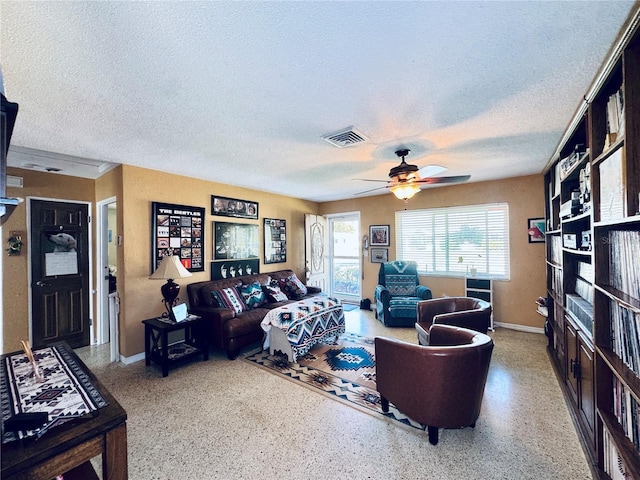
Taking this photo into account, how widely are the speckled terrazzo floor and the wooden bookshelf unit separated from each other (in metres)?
0.30

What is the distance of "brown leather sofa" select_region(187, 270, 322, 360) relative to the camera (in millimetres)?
3525

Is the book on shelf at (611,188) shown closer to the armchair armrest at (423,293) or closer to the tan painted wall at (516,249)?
the tan painted wall at (516,249)

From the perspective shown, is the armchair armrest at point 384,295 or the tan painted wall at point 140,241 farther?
the armchair armrest at point 384,295

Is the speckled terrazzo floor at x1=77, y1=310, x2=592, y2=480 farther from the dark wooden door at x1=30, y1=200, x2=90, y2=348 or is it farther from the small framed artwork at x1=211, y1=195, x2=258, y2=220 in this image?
the small framed artwork at x1=211, y1=195, x2=258, y2=220

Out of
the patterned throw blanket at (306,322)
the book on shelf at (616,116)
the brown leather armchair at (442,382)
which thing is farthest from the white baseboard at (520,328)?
the book on shelf at (616,116)

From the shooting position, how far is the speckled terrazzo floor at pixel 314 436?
1.84 m

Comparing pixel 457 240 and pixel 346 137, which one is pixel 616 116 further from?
pixel 457 240

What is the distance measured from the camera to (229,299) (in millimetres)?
3959

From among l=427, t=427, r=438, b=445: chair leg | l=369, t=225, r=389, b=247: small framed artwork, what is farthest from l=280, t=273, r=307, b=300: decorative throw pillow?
l=427, t=427, r=438, b=445: chair leg

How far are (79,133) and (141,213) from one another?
126 centimetres

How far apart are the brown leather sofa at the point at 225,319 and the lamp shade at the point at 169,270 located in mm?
567

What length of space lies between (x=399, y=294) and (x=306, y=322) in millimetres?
2205

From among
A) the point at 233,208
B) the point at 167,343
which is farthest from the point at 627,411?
the point at 233,208

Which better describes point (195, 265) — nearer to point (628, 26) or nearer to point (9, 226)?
point (9, 226)
